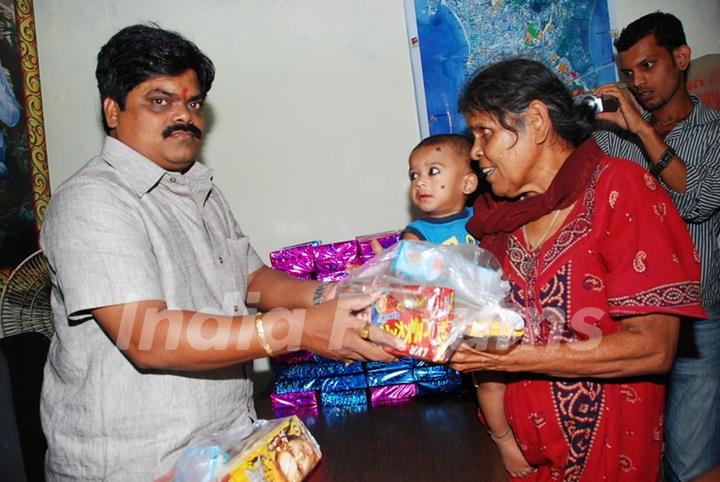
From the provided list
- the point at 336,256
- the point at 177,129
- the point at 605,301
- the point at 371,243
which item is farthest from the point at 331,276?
the point at 605,301

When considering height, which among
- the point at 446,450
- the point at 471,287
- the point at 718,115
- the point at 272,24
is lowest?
the point at 446,450

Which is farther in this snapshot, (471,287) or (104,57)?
(104,57)

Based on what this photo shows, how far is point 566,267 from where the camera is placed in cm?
136

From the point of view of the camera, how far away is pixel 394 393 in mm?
2297

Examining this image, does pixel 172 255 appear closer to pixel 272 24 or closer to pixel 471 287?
pixel 471 287

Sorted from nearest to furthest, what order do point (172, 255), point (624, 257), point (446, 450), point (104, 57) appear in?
1. point (624, 257)
2. point (172, 255)
3. point (104, 57)
4. point (446, 450)

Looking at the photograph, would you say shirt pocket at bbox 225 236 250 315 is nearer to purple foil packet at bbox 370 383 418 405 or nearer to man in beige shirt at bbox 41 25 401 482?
man in beige shirt at bbox 41 25 401 482

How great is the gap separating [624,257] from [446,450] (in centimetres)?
83

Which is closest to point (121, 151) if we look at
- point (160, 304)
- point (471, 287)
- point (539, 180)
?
point (160, 304)

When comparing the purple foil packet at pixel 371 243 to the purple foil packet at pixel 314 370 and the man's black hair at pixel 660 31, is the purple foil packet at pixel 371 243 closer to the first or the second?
the purple foil packet at pixel 314 370

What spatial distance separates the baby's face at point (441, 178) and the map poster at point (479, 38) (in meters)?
0.77

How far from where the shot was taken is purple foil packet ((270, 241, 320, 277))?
2338 mm

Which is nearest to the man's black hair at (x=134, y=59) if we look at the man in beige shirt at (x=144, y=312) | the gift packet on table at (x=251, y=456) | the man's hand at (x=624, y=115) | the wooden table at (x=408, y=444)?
the man in beige shirt at (x=144, y=312)

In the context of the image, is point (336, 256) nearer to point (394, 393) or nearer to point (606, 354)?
point (394, 393)
